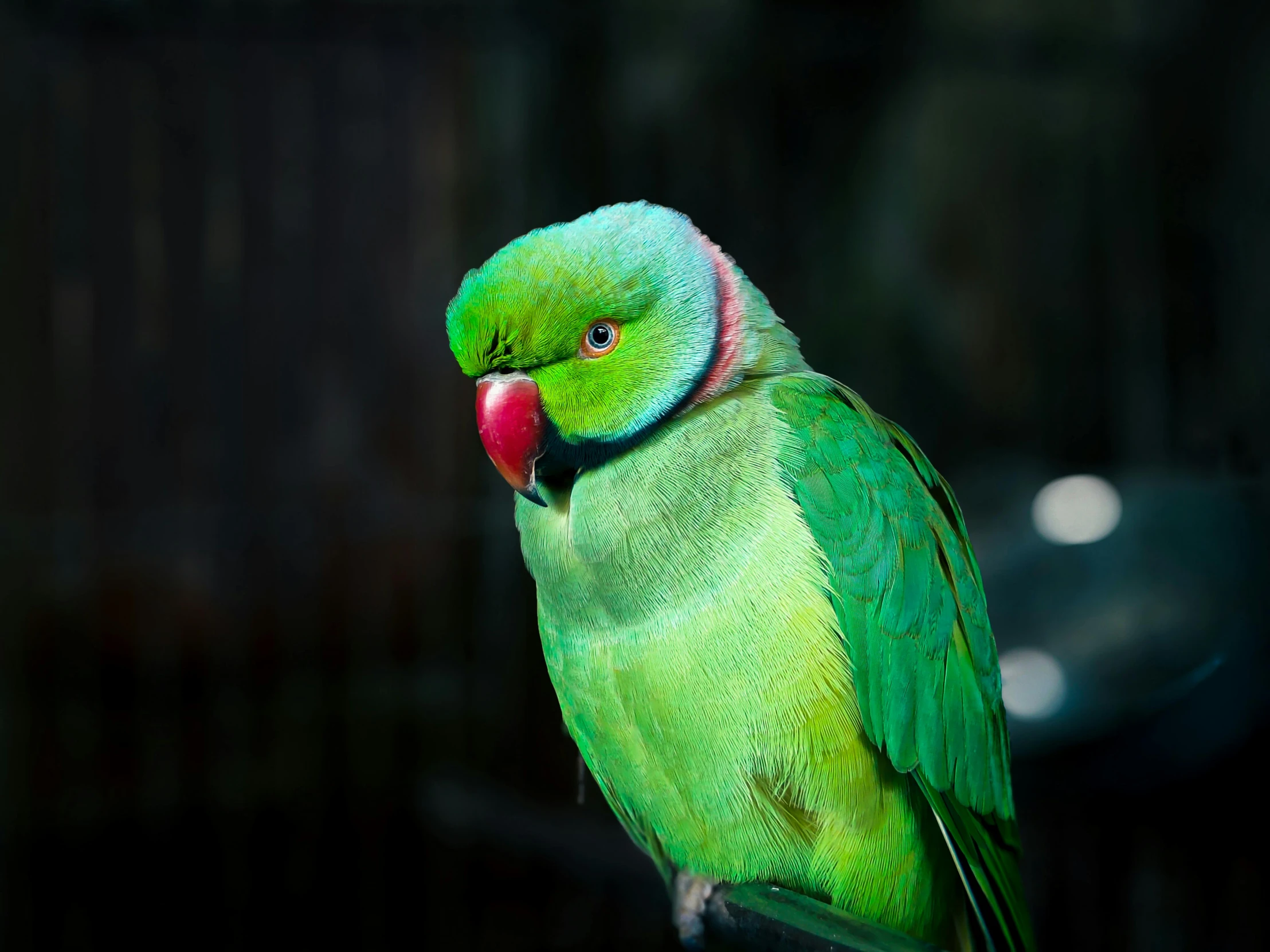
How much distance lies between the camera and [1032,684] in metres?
1.91

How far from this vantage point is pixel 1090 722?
1861 mm

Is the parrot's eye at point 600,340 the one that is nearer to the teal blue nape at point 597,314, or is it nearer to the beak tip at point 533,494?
the teal blue nape at point 597,314

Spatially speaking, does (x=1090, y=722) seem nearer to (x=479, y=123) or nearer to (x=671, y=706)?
(x=671, y=706)

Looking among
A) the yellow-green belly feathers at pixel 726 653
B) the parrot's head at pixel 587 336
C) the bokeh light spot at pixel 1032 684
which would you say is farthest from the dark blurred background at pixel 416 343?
the parrot's head at pixel 587 336

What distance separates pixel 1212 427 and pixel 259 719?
7.13 feet

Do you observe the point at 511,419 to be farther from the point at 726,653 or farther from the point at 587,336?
the point at 726,653

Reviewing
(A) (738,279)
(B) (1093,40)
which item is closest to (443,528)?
(A) (738,279)

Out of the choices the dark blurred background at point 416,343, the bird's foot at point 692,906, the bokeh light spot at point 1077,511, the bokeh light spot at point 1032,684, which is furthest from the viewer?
the dark blurred background at point 416,343

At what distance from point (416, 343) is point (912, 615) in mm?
1781

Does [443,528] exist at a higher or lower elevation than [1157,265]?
lower

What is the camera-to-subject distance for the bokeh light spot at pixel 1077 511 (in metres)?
2.07

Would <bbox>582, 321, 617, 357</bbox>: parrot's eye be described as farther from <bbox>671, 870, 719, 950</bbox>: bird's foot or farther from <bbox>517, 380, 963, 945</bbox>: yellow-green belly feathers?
<bbox>671, 870, 719, 950</bbox>: bird's foot

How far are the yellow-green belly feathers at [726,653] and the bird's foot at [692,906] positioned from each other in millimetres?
41

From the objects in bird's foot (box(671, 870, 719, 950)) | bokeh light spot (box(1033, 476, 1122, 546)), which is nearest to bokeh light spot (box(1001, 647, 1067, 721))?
bokeh light spot (box(1033, 476, 1122, 546))
